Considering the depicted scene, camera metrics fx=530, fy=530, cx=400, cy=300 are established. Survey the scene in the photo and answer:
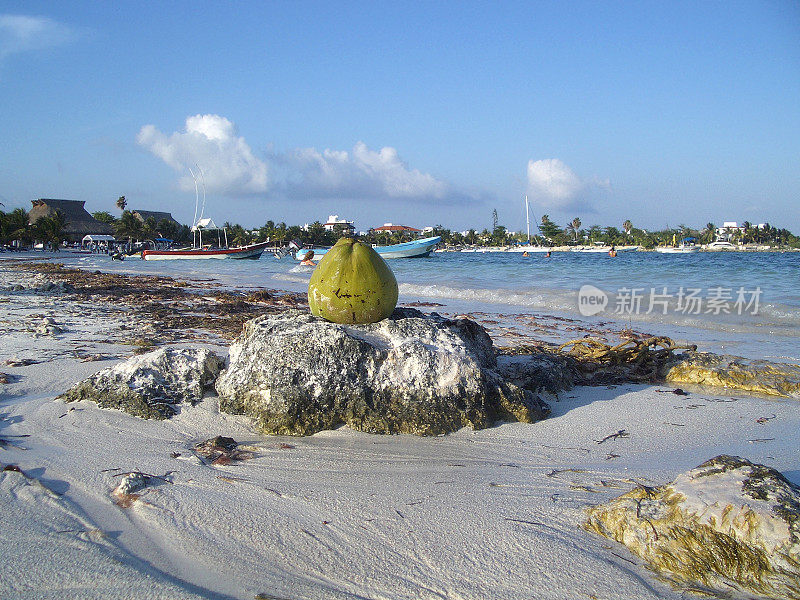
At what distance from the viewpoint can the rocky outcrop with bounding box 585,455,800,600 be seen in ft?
5.83

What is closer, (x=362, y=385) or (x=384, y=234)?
(x=362, y=385)

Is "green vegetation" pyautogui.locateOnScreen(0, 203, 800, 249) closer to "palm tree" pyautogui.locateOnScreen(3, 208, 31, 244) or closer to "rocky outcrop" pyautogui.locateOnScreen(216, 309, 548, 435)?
"palm tree" pyautogui.locateOnScreen(3, 208, 31, 244)

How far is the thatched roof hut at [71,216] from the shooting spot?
69062mm

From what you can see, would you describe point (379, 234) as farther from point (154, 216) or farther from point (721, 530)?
point (721, 530)

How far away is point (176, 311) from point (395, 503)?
321 inches

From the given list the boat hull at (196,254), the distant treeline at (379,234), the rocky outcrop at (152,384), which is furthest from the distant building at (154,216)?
the rocky outcrop at (152,384)

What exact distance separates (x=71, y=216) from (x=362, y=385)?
265ft

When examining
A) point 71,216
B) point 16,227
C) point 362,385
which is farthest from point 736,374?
point 71,216

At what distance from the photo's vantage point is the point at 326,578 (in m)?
1.86

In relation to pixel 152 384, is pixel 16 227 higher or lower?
higher

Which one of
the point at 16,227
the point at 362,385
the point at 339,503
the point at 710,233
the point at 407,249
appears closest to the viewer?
the point at 339,503

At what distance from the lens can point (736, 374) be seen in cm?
481

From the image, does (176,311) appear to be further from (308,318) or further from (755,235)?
(755,235)

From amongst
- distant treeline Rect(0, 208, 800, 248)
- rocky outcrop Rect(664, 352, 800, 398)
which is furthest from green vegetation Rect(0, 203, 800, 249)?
rocky outcrop Rect(664, 352, 800, 398)
